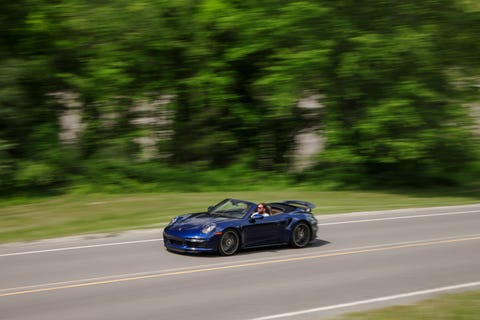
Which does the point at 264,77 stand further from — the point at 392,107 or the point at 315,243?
the point at 315,243

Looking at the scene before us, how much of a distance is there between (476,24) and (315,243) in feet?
48.6

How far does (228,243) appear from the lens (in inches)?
544

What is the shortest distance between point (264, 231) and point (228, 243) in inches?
37.7

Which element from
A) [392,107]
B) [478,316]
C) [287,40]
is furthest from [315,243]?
[287,40]

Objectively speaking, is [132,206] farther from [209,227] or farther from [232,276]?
[232,276]

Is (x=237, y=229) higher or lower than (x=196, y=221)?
lower

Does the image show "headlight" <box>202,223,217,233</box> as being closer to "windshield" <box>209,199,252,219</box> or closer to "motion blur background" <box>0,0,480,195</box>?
"windshield" <box>209,199,252,219</box>

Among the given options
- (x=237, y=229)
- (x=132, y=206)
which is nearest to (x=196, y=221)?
(x=237, y=229)

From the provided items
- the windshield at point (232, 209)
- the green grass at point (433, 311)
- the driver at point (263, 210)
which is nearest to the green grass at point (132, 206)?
the windshield at point (232, 209)

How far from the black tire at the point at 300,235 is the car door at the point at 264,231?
1.21 feet

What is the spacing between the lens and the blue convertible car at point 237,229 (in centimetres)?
1348

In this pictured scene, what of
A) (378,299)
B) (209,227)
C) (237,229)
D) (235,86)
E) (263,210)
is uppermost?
(235,86)

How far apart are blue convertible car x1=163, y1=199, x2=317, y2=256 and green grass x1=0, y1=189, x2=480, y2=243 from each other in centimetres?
390

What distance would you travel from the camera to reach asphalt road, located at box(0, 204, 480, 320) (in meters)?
9.62
